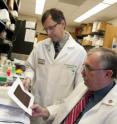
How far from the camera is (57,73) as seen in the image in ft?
6.92

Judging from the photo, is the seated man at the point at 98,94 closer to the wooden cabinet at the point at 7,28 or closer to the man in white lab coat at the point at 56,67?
the man in white lab coat at the point at 56,67

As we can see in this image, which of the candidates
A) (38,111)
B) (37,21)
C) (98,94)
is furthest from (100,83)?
(37,21)

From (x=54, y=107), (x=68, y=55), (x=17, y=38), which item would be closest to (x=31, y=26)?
(x=17, y=38)

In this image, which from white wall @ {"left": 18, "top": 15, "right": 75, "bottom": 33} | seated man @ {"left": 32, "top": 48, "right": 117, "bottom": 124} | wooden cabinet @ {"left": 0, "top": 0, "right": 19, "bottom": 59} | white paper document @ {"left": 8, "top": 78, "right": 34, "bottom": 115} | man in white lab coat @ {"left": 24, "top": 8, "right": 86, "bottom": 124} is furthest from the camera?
white wall @ {"left": 18, "top": 15, "right": 75, "bottom": 33}

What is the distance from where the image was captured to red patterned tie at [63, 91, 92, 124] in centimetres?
158

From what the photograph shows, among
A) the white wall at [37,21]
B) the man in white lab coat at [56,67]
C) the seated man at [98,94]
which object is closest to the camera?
the seated man at [98,94]

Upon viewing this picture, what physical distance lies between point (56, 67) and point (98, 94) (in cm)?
70

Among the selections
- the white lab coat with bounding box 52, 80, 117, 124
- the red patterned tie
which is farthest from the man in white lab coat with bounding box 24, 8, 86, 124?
the white lab coat with bounding box 52, 80, 117, 124

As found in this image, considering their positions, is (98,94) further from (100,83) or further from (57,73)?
(57,73)

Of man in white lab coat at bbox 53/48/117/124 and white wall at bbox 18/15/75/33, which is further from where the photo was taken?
white wall at bbox 18/15/75/33

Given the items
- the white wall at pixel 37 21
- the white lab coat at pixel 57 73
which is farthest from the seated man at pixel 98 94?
the white wall at pixel 37 21

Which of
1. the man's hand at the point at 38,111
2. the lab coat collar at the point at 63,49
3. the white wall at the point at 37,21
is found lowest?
the man's hand at the point at 38,111

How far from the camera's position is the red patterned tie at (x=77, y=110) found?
5.20 ft

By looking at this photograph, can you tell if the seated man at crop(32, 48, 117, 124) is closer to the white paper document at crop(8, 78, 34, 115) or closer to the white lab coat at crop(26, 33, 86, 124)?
the white paper document at crop(8, 78, 34, 115)
